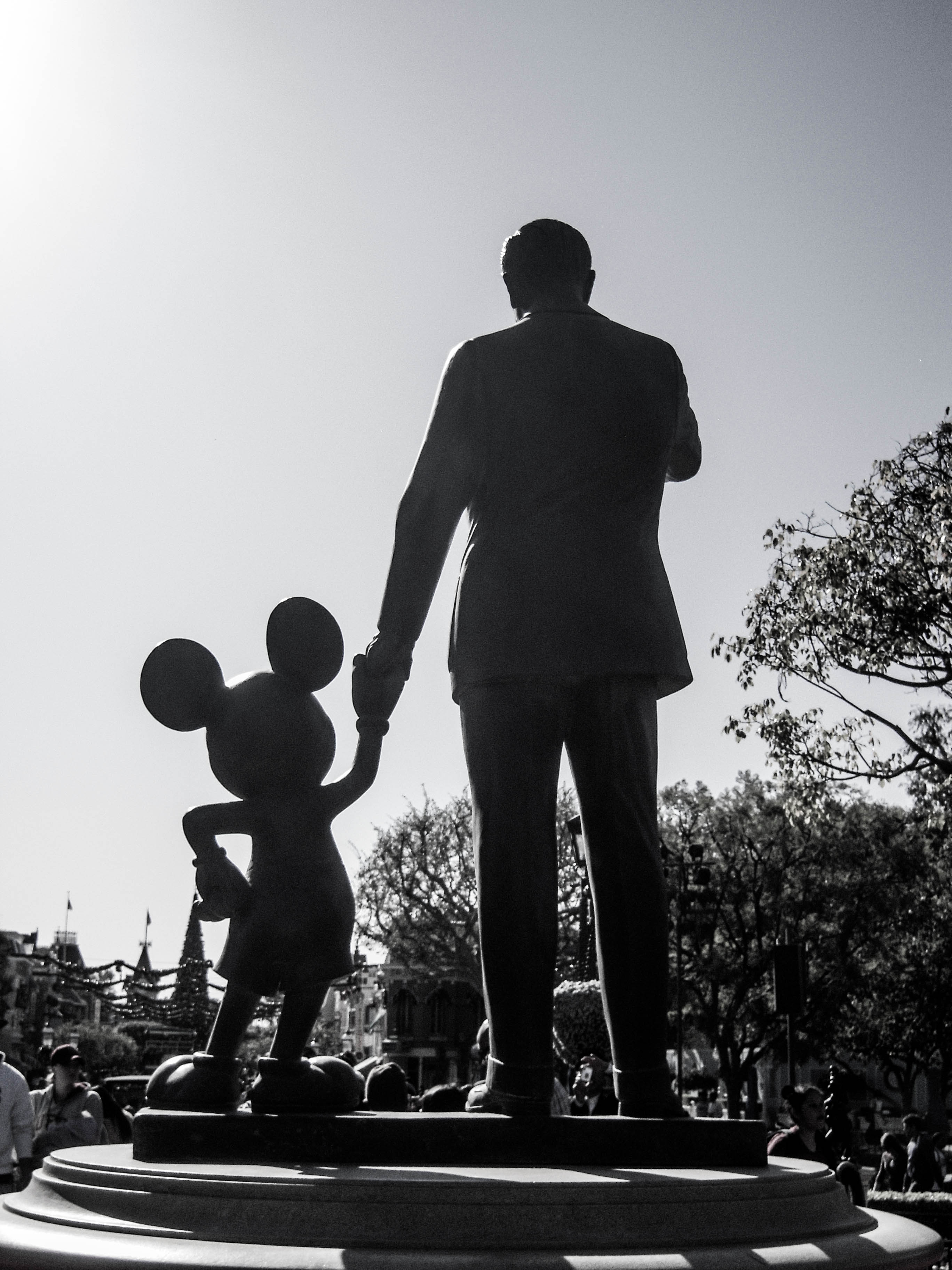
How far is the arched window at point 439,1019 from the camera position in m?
64.9

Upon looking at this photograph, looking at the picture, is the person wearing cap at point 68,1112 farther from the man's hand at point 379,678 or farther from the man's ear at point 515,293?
the man's ear at point 515,293

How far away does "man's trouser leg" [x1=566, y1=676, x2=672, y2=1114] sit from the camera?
367cm

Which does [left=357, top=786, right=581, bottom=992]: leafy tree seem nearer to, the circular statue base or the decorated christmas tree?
the decorated christmas tree

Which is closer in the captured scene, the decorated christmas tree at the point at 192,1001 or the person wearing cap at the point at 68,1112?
the person wearing cap at the point at 68,1112

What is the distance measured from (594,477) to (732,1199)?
7.05 feet

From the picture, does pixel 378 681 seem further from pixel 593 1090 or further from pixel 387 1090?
pixel 593 1090

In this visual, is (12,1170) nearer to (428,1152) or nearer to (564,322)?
(428,1152)

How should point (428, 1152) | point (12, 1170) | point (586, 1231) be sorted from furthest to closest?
point (12, 1170) < point (428, 1152) < point (586, 1231)

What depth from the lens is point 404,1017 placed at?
68.4 meters

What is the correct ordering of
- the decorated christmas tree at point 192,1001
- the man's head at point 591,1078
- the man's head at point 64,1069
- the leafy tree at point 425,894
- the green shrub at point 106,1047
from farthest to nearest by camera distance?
the green shrub at point 106,1047
the leafy tree at point 425,894
the decorated christmas tree at point 192,1001
the man's head at point 591,1078
the man's head at point 64,1069

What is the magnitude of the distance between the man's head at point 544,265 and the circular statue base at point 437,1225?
2825 millimetres

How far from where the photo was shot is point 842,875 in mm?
33688

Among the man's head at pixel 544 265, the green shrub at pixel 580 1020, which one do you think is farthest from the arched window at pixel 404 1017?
the man's head at pixel 544 265

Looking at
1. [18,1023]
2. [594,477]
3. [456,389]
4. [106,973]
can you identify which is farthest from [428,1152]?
[18,1023]
